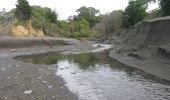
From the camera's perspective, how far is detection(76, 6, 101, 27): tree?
120775 millimetres

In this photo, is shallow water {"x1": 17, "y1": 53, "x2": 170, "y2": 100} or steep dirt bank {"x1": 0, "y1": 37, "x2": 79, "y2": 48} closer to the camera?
shallow water {"x1": 17, "y1": 53, "x2": 170, "y2": 100}

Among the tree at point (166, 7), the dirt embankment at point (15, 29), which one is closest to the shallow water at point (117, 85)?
the tree at point (166, 7)

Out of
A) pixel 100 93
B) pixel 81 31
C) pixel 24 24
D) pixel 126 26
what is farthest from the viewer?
pixel 81 31

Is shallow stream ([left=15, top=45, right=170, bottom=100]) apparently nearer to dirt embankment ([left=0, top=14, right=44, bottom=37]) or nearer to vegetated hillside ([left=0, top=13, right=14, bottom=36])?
dirt embankment ([left=0, top=14, right=44, bottom=37])

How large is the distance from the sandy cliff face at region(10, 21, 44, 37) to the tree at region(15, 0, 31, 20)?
1.99 m

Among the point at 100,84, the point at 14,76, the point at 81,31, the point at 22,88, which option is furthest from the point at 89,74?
the point at 81,31

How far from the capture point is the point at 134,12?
7262 cm

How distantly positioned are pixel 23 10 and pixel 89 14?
5853 centimetres

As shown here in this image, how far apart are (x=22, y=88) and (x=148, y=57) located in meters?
16.5

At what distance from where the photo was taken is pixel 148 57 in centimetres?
3031

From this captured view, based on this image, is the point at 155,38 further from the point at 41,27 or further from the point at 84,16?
the point at 84,16

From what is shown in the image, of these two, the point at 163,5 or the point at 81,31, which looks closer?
the point at 163,5

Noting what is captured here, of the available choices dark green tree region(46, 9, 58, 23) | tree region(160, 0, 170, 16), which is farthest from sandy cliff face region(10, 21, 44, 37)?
tree region(160, 0, 170, 16)

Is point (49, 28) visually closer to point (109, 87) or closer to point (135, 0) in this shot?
point (135, 0)
